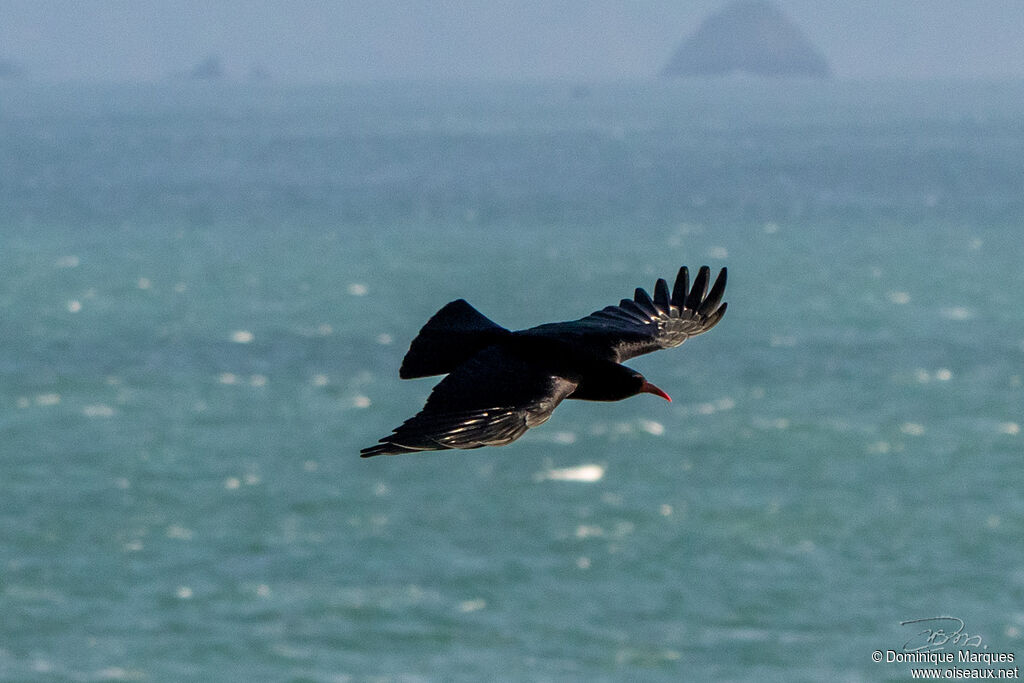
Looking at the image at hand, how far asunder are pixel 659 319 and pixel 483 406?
4.04m

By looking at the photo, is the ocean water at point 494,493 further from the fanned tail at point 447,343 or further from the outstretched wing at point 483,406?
the outstretched wing at point 483,406

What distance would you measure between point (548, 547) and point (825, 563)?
14.7 metres

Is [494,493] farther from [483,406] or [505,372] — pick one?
[483,406]

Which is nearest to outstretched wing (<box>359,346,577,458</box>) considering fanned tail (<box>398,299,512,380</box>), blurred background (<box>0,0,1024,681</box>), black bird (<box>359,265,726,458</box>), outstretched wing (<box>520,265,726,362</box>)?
black bird (<box>359,265,726,458</box>)

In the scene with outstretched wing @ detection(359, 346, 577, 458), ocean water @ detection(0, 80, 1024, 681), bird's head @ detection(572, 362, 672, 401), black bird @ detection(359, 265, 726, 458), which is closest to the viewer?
outstretched wing @ detection(359, 346, 577, 458)

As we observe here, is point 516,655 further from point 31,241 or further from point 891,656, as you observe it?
point 31,241

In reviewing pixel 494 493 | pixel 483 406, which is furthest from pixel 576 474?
pixel 483 406

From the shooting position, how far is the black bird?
996 centimetres

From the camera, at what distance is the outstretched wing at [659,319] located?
493 inches

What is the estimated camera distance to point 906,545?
84875 mm

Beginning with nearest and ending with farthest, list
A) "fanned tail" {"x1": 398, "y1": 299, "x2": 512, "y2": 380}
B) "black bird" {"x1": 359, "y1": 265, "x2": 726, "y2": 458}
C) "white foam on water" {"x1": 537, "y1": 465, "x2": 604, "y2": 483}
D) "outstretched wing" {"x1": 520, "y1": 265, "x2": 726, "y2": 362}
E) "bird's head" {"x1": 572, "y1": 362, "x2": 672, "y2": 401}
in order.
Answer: "black bird" {"x1": 359, "y1": 265, "x2": 726, "y2": 458} < "bird's head" {"x1": 572, "y1": 362, "x2": 672, "y2": 401} < "fanned tail" {"x1": 398, "y1": 299, "x2": 512, "y2": 380} < "outstretched wing" {"x1": 520, "y1": 265, "x2": 726, "y2": 362} < "white foam on water" {"x1": 537, "y1": 465, "x2": 604, "y2": 483}

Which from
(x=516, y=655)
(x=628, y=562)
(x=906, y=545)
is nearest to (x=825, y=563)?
(x=906, y=545)

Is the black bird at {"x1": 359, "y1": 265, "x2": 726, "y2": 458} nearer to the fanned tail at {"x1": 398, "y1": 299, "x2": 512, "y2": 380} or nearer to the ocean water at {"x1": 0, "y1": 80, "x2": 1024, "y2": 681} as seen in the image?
the fanned tail at {"x1": 398, "y1": 299, "x2": 512, "y2": 380}

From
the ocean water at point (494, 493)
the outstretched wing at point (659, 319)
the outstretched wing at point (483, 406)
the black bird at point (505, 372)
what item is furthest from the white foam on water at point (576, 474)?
the outstretched wing at point (483, 406)
